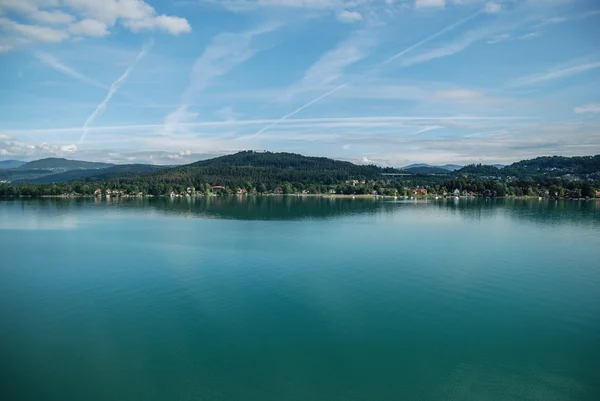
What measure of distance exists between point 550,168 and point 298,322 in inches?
6790

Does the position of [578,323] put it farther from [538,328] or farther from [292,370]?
[292,370]

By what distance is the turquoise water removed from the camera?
9773mm

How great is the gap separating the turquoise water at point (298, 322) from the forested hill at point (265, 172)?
86769 mm

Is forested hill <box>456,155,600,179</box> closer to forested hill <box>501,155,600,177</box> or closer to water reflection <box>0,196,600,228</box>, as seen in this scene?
forested hill <box>501,155,600,177</box>

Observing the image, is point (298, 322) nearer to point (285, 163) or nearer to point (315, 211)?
point (315, 211)

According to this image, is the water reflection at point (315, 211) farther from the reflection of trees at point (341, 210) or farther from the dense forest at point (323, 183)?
the dense forest at point (323, 183)

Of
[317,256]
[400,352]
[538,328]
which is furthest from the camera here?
[317,256]

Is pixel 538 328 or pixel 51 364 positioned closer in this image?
pixel 51 364

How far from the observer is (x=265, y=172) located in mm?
127312

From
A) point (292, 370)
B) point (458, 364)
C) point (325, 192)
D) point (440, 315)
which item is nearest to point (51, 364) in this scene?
point (292, 370)

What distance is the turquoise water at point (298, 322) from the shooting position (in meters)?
9.77

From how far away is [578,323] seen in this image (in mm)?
13695

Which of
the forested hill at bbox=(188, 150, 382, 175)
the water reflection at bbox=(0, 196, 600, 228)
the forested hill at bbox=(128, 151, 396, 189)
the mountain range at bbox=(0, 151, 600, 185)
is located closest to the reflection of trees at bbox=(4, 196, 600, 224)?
the water reflection at bbox=(0, 196, 600, 228)

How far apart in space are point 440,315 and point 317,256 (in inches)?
441
